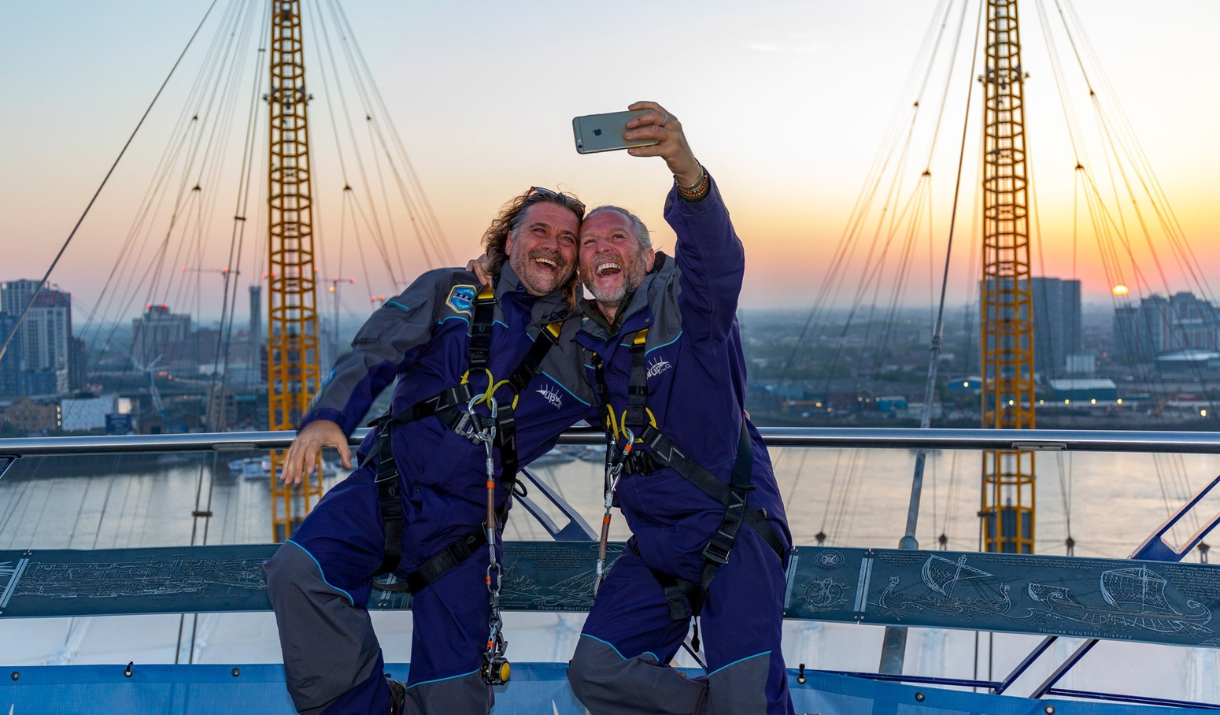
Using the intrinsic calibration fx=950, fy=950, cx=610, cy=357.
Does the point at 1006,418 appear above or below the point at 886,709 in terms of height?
below

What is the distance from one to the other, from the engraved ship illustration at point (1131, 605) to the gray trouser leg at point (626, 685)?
1.08m

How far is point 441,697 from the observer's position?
2.23 m

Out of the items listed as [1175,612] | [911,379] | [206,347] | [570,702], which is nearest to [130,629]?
[570,702]

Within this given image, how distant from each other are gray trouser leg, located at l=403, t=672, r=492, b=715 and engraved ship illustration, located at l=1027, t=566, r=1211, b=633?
152 cm

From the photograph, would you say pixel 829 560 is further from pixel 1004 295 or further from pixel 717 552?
pixel 1004 295

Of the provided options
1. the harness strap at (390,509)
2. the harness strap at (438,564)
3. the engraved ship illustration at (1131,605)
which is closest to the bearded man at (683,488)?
the harness strap at (438,564)

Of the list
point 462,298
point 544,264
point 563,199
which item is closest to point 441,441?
point 462,298

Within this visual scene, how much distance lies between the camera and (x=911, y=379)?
37.2 meters

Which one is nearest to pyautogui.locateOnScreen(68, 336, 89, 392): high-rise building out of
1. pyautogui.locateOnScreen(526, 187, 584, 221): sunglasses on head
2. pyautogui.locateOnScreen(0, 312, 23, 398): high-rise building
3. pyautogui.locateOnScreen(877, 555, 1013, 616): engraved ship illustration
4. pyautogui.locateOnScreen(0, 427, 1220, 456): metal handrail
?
pyautogui.locateOnScreen(0, 312, 23, 398): high-rise building

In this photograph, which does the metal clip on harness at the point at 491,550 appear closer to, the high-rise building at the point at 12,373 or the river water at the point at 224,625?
the river water at the point at 224,625

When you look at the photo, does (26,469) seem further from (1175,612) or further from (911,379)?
(911,379)

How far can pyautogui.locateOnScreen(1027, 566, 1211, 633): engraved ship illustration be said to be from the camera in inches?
96.0

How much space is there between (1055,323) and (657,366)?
36084 millimetres

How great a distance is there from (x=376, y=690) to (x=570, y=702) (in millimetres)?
571
